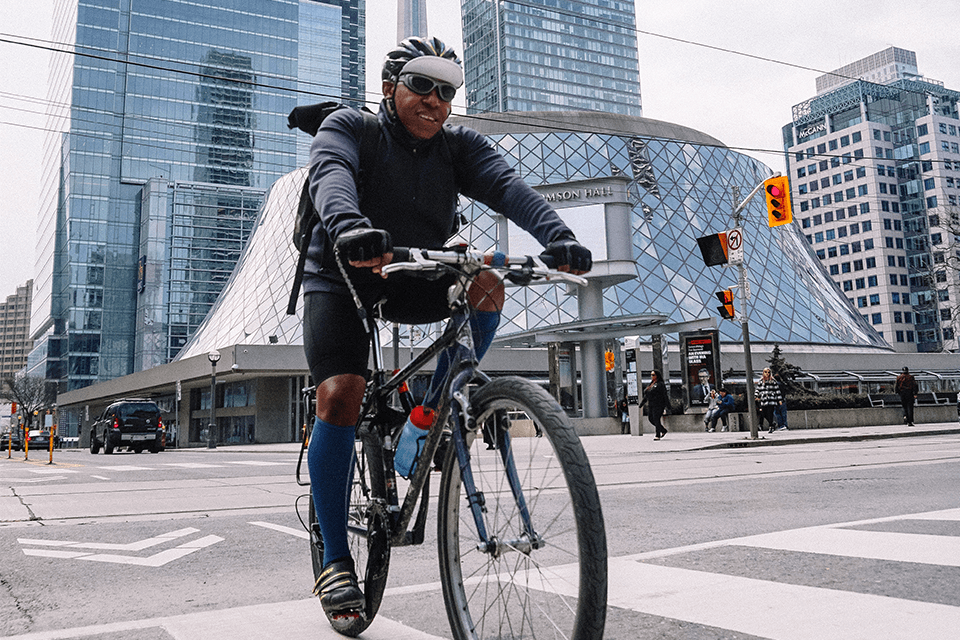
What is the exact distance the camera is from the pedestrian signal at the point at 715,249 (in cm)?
1808

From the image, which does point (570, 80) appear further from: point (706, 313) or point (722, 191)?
point (706, 313)

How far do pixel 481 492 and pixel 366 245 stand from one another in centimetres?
67

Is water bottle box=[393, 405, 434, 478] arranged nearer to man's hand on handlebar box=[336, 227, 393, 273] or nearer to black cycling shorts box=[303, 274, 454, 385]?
black cycling shorts box=[303, 274, 454, 385]

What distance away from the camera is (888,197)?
106625 mm

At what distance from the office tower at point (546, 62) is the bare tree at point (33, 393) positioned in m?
89.0

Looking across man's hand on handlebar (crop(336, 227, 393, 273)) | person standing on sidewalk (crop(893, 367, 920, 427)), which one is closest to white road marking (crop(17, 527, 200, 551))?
man's hand on handlebar (crop(336, 227, 393, 273))

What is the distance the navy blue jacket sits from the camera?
7.84 feet

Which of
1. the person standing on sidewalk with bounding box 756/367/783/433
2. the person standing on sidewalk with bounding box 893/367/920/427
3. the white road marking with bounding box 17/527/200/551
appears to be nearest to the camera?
the white road marking with bounding box 17/527/200/551

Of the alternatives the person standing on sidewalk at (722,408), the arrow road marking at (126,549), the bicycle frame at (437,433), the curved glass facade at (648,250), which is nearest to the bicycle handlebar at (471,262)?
the bicycle frame at (437,433)

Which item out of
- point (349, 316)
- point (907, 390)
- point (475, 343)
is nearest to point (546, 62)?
point (907, 390)

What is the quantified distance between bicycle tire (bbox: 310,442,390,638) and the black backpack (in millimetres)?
579

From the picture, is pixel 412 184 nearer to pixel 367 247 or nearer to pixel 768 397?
pixel 367 247

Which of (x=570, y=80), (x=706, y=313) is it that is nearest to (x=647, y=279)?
(x=706, y=313)

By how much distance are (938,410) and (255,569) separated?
27843mm
